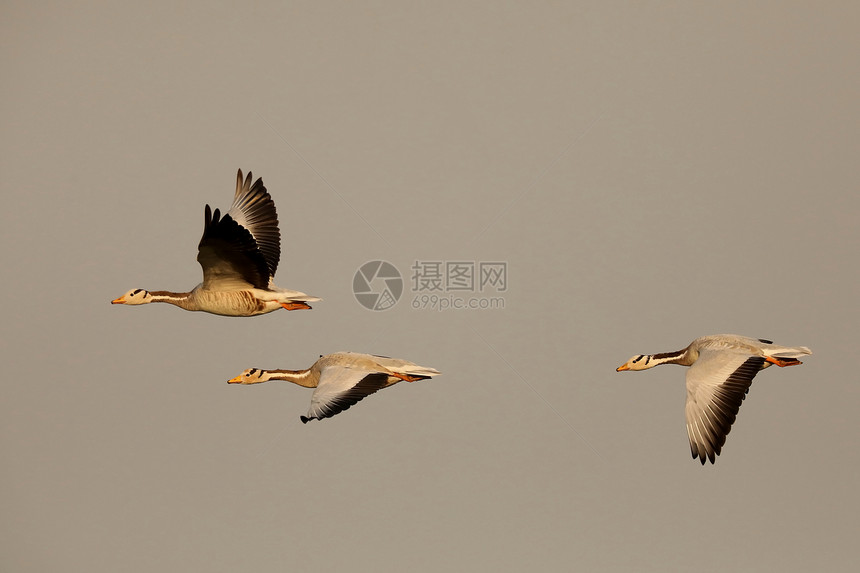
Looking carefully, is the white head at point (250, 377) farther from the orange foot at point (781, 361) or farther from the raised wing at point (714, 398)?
the orange foot at point (781, 361)

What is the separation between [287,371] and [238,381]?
63cm

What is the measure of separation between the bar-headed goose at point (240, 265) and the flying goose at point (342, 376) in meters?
0.85

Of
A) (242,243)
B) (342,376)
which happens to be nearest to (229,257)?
(242,243)

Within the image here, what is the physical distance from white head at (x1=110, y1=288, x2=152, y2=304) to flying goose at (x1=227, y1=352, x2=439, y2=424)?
1.51 metres

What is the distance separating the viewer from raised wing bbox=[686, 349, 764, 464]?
13.3 metres

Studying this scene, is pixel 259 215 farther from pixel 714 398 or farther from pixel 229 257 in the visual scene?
pixel 714 398

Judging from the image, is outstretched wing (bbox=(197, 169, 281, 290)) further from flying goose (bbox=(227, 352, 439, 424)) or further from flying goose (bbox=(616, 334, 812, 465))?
flying goose (bbox=(616, 334, 812, 465))

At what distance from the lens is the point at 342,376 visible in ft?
45.2

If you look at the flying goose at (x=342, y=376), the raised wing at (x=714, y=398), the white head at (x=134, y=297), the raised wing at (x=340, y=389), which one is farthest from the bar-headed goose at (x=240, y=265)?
the raised wing at (x=714, y=398)

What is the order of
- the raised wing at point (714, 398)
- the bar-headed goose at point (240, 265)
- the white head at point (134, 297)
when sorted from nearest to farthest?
the raised wing at point (714, 398), the bar-headed goose at point (240, 265), the white head at point (134, 297)

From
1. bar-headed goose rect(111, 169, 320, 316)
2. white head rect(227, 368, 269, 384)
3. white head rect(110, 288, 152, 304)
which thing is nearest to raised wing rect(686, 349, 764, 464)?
bar-headed goose rect(111, 169, 320, 316)

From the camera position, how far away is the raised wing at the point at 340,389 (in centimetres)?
1291

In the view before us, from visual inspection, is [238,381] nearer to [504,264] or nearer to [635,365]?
[635,365]

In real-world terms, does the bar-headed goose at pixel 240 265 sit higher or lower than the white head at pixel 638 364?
higher
